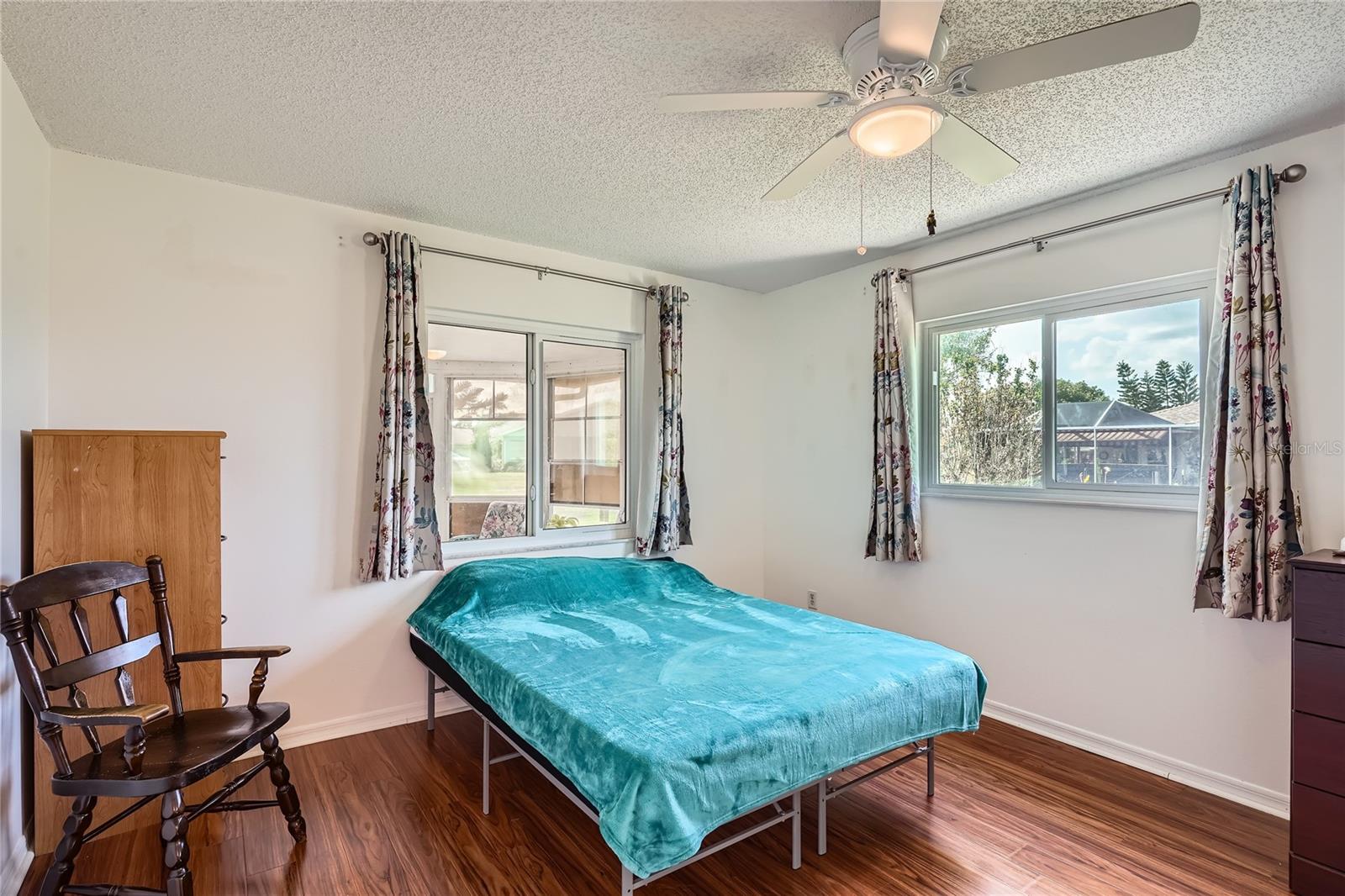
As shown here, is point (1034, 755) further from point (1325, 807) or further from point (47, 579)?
point (47, 579)

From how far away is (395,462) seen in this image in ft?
10.2

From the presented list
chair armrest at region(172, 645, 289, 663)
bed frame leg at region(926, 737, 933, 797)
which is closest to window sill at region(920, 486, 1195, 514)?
bed frame leg at region(926, 737, 933, 797)

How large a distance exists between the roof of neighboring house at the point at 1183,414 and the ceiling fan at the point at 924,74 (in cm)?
155

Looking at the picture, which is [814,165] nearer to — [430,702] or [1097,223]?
[1097,223]

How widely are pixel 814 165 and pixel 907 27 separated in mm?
624

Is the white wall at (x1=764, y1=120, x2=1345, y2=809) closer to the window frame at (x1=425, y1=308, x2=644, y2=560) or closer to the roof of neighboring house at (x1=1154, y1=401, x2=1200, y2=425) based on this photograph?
the roof of neighboring house at (x1=1154, y1=401, x2=1200, y2=425)

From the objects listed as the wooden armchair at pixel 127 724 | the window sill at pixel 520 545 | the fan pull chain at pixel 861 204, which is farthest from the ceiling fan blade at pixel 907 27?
the window sill at pixel 520 545

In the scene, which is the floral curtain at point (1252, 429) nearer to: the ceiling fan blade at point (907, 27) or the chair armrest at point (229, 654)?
the ceiling fan blade at point (907, 27)

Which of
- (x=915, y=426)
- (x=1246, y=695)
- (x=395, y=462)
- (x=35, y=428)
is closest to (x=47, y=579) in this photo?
(x=35, y=428)

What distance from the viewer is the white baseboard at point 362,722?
298 cm

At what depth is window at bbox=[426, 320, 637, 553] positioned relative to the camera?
3.59 meters

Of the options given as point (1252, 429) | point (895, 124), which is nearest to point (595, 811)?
point (895, 124)

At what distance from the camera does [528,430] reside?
3842mm

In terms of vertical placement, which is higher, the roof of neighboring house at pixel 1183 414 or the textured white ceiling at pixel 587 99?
the textured white ceiling at pixel 587 99
